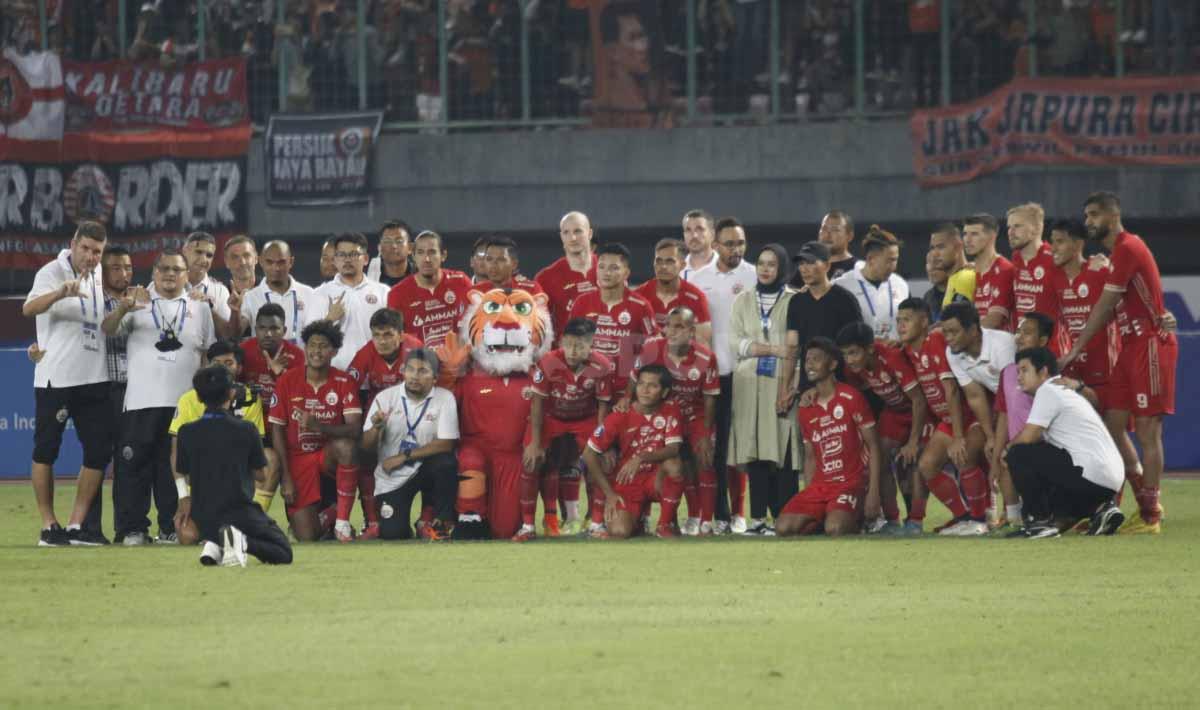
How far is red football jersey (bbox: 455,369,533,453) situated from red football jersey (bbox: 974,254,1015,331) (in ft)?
9.93

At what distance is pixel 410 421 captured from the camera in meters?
12.8

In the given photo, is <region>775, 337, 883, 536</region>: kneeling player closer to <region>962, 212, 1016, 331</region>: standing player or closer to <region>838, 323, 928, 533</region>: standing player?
<region>838, 323, 928, 533</region>: standing player

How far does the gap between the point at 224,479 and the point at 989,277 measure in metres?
5.36

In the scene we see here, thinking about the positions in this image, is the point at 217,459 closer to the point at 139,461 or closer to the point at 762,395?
the point at 139,461

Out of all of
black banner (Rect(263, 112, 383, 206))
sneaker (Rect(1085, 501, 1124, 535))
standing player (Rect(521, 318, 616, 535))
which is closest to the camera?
sneaker (Rect(1085, 501, 1124, 535))

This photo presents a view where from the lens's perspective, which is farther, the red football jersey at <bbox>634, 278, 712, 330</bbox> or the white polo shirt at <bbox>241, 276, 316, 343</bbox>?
the white polo shirt at <bbox>241, 276, 316, 343</bbox>

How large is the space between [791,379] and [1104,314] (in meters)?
2.04

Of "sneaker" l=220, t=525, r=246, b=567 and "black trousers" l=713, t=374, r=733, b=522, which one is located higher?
"black trousers" l=713, t=374, r=733, b=522

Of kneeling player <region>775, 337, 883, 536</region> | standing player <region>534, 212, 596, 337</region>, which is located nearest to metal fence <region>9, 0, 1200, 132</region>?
standing player <region>534, 212, 596, 337</region>

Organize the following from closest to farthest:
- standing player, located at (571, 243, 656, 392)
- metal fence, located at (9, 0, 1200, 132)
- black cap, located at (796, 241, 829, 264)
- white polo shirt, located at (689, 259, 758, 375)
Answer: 1. black cap, located at (796, 241, 829, 264)
2. standing player, located at (571, 243, 656, 392)
3. white polo shirt, located at (689, 259, 758, 375)
4. metal fence, located at (9, 0, 1200, 132)

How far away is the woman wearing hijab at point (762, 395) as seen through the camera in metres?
13.1

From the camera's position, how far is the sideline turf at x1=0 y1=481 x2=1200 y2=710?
6.58 meters

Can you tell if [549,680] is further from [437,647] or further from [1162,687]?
[1162,687]

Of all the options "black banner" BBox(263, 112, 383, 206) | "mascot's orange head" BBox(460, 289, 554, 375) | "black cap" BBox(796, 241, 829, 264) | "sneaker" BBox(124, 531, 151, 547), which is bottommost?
"sneaker" BBox(124, 531, 151, 547)
